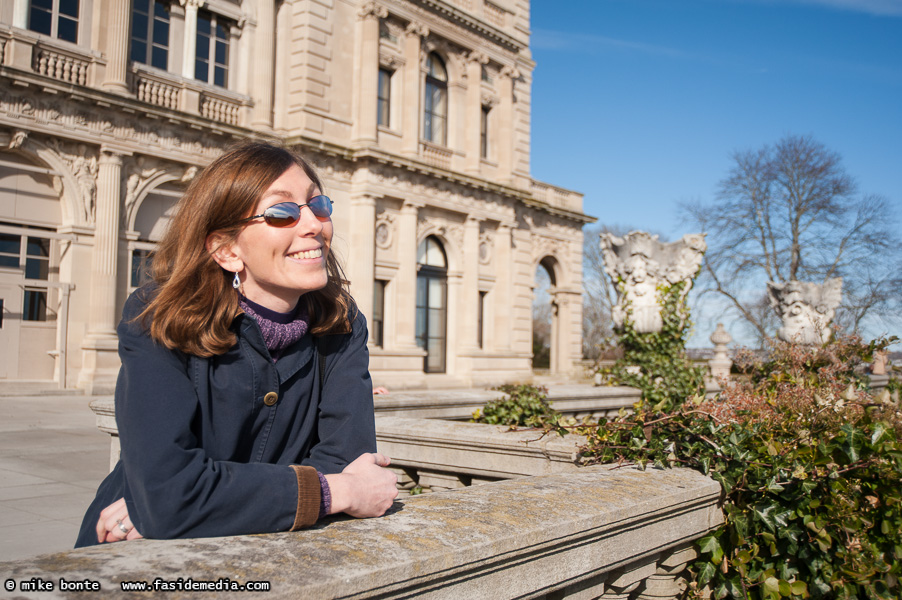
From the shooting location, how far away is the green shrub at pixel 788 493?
287cm

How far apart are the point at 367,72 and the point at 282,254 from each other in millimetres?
20023

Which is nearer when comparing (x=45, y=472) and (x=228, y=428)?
(x=228, y=428)

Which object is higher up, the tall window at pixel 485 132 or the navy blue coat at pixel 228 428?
the tall window at pixel 485 132

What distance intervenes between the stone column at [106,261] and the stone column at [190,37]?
3.31 m

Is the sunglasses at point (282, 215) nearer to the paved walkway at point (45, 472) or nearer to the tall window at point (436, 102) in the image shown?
the paved walkway at point (45, 472)

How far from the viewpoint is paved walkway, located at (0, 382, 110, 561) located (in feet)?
16.0

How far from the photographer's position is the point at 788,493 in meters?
2.89

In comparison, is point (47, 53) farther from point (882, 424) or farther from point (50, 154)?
point (882, 424)

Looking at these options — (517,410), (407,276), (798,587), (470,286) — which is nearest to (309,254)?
(798,587)

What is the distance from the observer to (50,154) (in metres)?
14.9

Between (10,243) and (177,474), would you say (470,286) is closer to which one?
(10,243)

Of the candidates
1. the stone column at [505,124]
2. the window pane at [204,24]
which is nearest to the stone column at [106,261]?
the window pane at [204,24]

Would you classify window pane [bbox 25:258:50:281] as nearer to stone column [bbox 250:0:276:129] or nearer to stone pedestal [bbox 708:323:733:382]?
stone column [bbox 250:0:276:129]

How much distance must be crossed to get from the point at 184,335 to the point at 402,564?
79cm
